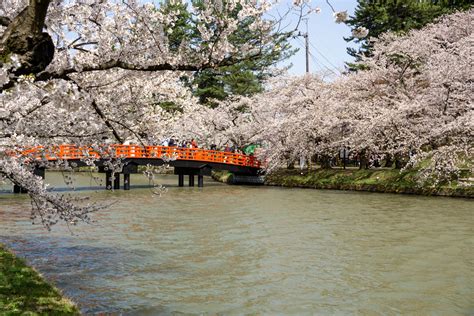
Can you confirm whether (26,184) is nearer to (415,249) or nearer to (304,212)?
(415,249)

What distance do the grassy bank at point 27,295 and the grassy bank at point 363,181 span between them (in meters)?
19.3

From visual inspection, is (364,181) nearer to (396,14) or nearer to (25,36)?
(396,14)

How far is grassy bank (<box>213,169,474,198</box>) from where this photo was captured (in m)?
23.8

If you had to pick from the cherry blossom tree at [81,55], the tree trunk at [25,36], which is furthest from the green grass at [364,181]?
the tree trunk at [25,36]

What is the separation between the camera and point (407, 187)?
2544 centimetres

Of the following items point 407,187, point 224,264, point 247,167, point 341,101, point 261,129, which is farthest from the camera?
point 261,129

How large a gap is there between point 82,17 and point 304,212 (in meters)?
13.5

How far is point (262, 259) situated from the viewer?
37.8 feet

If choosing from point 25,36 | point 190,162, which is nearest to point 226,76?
point 190,162

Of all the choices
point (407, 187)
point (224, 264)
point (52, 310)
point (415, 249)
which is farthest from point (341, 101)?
point (52, 310)

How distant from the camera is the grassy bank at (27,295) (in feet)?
21.0

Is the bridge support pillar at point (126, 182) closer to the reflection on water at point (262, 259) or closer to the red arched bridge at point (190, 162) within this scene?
the red arched bridge at point (190, 162)

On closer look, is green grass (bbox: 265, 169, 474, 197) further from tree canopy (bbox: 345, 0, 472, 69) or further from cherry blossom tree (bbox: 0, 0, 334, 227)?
cherry blossom tree (bbox: 0, 0, 334, 227)

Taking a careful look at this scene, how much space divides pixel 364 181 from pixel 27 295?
2366 centimetres
